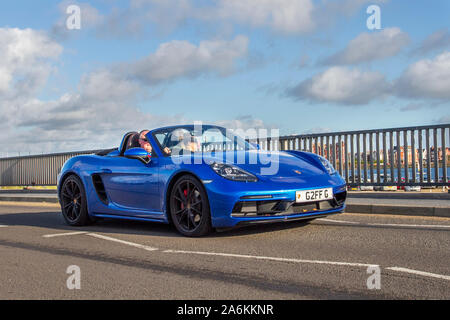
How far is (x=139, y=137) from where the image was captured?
786 cm

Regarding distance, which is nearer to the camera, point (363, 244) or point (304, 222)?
point (363, 244)

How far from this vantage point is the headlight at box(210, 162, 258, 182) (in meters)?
5.99

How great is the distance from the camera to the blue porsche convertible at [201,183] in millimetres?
5914

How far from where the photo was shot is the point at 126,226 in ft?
26.3

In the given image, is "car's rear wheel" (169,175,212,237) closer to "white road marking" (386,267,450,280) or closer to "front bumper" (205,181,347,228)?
"front bumper" (205,181,347,228)

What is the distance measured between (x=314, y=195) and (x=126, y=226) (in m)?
3.19

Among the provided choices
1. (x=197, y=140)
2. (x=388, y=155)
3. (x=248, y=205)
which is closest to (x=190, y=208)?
(x=248, y=205)

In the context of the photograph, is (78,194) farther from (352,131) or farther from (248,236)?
(352,131)
